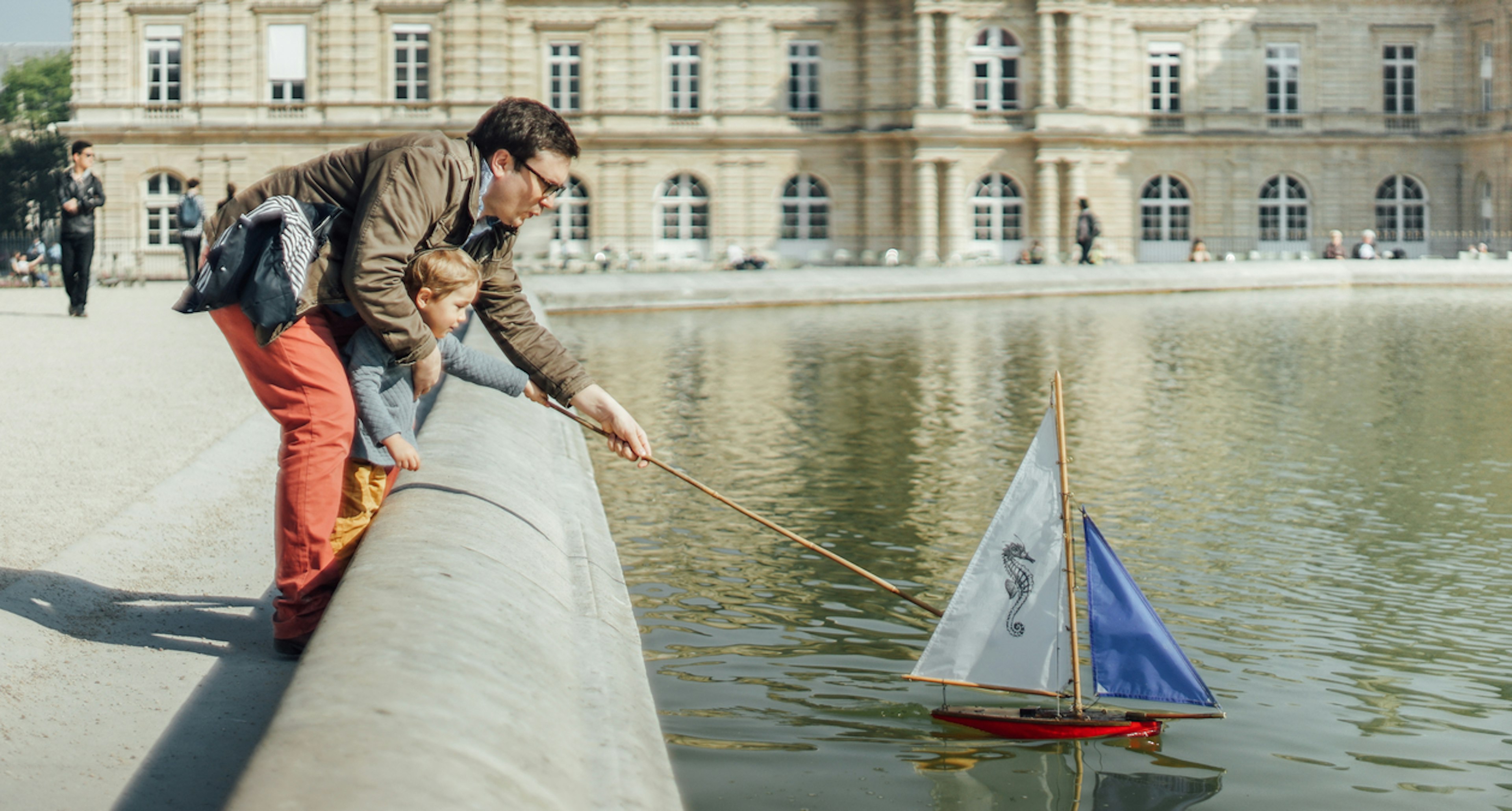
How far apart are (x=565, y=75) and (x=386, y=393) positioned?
44.0 metres

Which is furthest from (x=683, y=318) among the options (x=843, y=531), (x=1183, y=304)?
(x=843, y=531)

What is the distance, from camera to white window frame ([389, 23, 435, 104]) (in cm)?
4638

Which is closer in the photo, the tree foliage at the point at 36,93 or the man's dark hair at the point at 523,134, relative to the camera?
the man's dark hair at the point at 523,134

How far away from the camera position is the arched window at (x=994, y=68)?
4734 centimetres

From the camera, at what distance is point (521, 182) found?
472 centimetres

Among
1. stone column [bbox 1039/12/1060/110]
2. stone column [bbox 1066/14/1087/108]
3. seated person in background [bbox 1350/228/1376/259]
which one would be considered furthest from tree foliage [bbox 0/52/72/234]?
seated person in background [bbox 1350/228/1376/259]

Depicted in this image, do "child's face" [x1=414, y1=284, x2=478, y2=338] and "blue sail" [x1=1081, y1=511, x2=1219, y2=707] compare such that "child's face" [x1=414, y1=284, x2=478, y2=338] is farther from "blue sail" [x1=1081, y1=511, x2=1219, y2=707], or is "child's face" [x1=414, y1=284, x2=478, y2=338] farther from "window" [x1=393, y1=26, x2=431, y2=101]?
"window" [x1=393, y1=26, x2=431, y2=101]

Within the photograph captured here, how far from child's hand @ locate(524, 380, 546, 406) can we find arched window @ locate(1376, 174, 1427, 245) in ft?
160

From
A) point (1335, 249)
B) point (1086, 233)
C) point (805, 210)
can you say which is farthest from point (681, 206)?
point (1335, 249)

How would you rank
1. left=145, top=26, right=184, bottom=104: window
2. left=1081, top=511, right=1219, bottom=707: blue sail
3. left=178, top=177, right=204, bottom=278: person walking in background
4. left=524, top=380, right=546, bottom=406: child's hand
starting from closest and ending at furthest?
left=1081, top=511, right=1219, bottom=707: blue sail, left=524, top=380, right=546, bottom=406: child's hand, left=178, top=177, right=204, bottom=278: person walking in background, left=145, top=26, right=184, bottom=104: window

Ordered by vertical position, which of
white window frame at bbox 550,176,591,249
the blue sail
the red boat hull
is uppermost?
white window frame at bbox 550,176,591,249

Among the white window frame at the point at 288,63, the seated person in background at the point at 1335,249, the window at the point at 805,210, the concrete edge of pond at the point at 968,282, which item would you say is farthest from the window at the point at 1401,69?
the white window frame at the point at 288,63

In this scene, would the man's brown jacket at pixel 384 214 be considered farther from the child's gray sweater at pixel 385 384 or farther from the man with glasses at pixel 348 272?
the child's gray sweater at pixel 385 384

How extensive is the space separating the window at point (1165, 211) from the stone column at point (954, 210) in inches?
242
